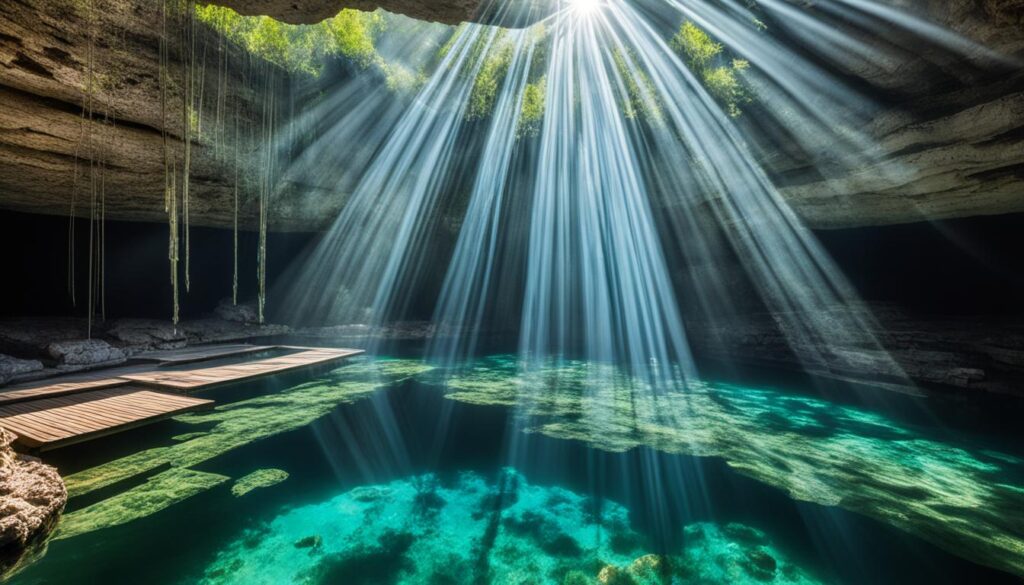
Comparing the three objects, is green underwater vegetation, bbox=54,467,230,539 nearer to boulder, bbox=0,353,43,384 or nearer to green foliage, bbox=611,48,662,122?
boulder, bbox=0,353,43,384

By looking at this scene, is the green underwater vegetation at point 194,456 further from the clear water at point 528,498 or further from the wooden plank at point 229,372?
the wooden plank at point 229,372

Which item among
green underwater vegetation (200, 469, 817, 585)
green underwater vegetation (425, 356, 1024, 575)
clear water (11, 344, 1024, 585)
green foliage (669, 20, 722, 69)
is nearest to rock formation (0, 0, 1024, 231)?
green foliage (669, 20, 722, 69)

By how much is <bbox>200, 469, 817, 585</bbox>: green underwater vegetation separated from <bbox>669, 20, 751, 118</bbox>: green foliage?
10212 mm

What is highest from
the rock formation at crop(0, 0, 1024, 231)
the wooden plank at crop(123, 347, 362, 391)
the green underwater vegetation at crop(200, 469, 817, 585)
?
→ the rock formation at crop(0, 0, 1024, 231)

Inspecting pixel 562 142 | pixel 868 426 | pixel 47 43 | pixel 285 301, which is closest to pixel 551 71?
pixel 562 142

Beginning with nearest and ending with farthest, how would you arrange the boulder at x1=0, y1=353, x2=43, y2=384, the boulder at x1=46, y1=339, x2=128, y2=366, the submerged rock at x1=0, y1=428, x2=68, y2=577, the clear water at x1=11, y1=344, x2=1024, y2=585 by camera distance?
the submerged rock at x1=0, y1=428, x2=68, y2=577
the clear water at x1=11, y1=344, x2=1024, y2=585
the boulder at x1=0, y1=353, x2=43, y2=384
the boulder at x1=46, y1=339, x2=128, y2=366

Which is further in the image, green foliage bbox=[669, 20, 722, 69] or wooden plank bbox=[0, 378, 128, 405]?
green foliage bbox=[669, 20, 722, 69]

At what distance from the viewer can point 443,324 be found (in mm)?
20172

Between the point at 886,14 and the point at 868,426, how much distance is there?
7.74m

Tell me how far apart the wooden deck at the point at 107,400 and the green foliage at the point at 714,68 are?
44.4 ft

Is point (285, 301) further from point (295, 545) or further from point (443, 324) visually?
point (295, 545)

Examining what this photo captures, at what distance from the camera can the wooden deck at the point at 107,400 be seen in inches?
190

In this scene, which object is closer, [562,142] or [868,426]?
[868,426]

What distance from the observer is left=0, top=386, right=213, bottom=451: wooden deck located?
4641 millimetres
